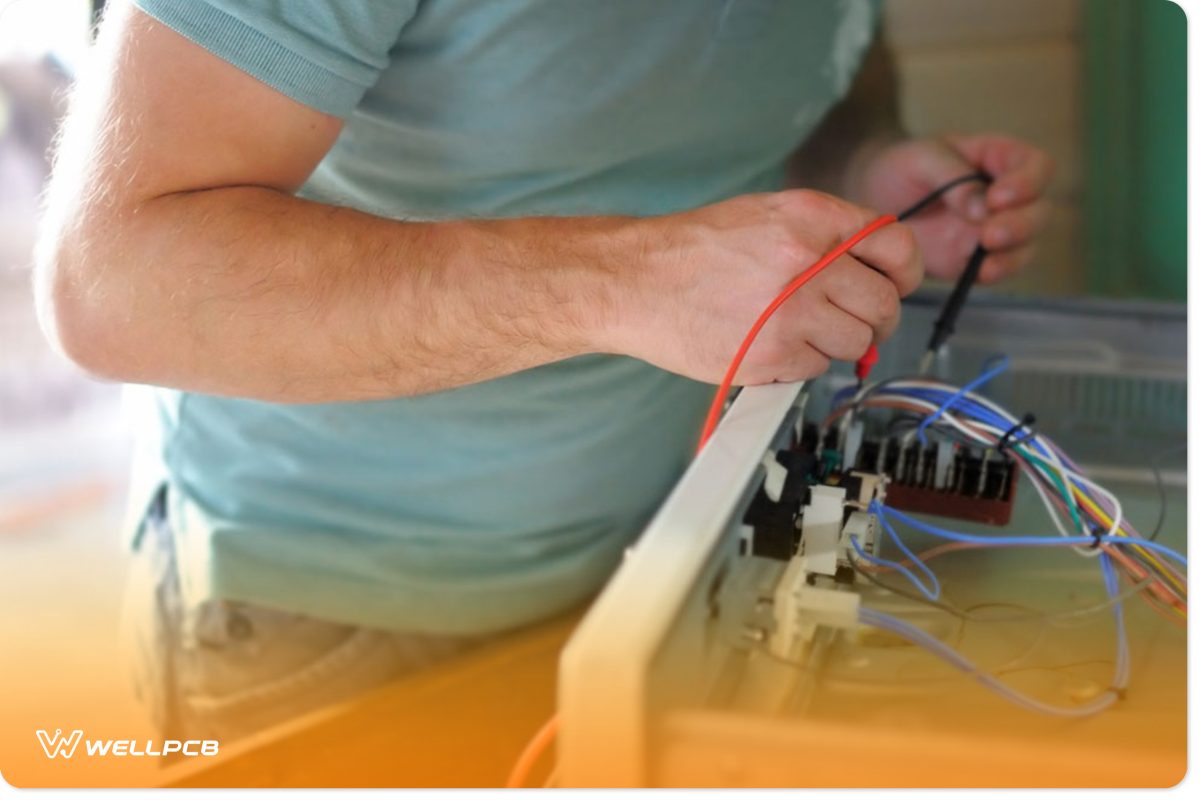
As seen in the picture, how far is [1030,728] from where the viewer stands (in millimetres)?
548

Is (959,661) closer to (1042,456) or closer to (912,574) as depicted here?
(912,574)

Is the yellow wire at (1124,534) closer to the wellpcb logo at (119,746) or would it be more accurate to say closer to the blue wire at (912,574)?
the blue wire at (912,574)

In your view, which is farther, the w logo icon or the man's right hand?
the w logo icon

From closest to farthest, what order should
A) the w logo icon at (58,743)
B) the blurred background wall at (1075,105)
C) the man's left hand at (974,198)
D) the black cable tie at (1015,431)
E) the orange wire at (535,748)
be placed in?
1. the orange wire at (535,748)
2. the black cable tie at (1015,431)
3. the w logo icon at (58,743)
4. the man's left hand at (974,198)
5. the blurred background wall at (1075,105)

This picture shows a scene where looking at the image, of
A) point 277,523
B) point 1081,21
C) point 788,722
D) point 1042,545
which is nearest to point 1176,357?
point 1042,545

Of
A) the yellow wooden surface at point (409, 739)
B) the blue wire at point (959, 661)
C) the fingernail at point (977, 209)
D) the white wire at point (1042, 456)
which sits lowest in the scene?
the yellow wooden surface at point (409, 739)

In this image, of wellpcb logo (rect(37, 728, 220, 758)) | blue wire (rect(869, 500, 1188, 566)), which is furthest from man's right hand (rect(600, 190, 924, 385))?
wellpcb logo (rect(37, 728, 220, 758))

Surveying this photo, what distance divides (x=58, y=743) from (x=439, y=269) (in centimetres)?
51

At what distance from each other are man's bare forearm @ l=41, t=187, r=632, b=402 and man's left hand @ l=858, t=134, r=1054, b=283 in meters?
0.42

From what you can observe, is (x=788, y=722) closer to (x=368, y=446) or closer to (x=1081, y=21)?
(x=368, y=446)

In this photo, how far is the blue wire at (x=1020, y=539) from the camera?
2.16ft

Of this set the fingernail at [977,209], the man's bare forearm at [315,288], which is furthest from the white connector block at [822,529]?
the fingernail at [977,209]

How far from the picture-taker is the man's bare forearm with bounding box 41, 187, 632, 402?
26.5 inches

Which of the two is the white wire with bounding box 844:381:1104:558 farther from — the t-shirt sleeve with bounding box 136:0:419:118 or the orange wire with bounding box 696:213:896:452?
the t-shirt sleeve with bounding box 136:0:419:118
